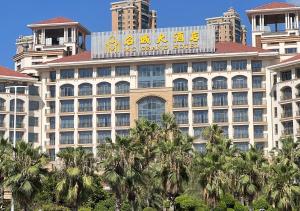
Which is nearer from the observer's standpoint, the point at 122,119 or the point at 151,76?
the point at 122,119

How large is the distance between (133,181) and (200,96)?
2174 inches

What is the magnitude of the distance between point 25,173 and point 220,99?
2502 inches

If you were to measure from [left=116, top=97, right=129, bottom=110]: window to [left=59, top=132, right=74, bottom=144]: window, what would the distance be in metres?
10.4

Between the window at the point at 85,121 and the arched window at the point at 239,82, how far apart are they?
2771 cm

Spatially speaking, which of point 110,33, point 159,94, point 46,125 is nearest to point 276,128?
point 159,94

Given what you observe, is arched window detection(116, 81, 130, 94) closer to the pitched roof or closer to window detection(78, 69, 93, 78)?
window detection(78, 69, 93, 78)

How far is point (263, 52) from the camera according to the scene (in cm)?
11769

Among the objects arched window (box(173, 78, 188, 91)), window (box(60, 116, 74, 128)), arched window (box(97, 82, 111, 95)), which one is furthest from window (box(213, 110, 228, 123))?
window (box(60, 116, 74, 128))

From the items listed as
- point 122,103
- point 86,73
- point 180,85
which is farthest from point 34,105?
point 180,85

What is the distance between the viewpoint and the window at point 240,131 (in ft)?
381

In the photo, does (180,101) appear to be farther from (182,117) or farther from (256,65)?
(256,65)

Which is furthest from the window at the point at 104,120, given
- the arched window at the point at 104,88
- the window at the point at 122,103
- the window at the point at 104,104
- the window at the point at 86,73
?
the window at the point at 86,73

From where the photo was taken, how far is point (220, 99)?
118m

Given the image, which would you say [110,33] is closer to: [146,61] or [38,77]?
[146,61]
